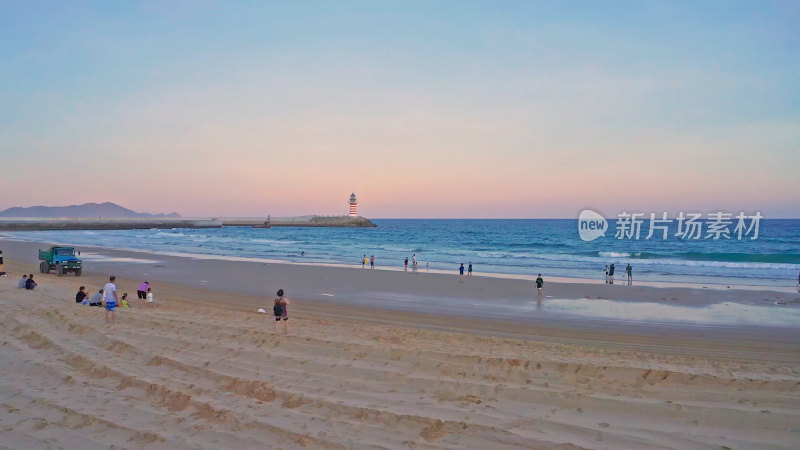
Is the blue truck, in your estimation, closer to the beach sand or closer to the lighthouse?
the beach sand

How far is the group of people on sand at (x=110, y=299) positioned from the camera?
1465 cm

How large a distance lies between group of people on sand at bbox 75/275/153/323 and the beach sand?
0.41 m

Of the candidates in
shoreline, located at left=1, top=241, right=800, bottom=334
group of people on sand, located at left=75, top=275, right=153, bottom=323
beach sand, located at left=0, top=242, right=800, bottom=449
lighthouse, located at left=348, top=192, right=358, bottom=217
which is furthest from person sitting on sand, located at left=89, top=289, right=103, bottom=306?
lighthouse, located at left=348, top=192, right=358, bottom=217

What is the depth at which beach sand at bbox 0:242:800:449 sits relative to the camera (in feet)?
24.0

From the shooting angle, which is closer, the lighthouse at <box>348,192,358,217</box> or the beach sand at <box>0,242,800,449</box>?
the beach sand at <box>0,242,800,449</box>

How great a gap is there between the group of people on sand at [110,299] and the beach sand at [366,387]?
407 mm

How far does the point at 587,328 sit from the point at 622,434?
11.2 metres

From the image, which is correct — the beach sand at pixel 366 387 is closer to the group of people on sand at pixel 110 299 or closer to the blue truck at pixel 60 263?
the group of people on sand at pixel 110 299

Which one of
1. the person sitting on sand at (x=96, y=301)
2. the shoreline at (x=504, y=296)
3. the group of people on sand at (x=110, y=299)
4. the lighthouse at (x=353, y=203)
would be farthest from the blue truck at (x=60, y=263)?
the lighthouse at (x=353, y=203)

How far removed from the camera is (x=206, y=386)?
9320mm

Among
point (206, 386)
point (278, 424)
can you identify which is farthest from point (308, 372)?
point (278, 424)

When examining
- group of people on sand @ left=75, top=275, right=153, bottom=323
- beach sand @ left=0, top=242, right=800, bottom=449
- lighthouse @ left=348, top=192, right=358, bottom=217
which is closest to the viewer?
beach sand @ left=0, top=242, right=800, bottom=449

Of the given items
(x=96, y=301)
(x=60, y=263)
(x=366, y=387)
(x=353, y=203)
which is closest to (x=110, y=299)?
(x=96, y=301)

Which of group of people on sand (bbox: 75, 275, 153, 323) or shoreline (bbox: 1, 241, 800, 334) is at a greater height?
group of people on sand (bbox: 75, 275, 153, 323)
